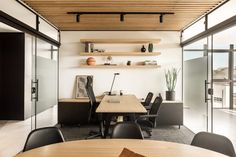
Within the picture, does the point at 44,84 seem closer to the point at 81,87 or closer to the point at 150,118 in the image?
the point at 81,87

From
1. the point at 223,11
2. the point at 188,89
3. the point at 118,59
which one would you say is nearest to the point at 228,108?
the point at 188,89

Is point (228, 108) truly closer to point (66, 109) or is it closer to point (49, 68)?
point (66, 109)

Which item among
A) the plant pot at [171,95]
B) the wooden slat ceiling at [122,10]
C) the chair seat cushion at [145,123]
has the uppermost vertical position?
the wooden slat ceiling at [122,10]

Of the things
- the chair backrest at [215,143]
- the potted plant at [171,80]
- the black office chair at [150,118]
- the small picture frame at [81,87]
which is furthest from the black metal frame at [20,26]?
the potted plant at [171,80]

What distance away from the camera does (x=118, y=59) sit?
6.52 meters

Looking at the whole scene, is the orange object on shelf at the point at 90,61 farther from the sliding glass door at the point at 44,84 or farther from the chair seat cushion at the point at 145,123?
the chair seat cushion at the point at 145,123

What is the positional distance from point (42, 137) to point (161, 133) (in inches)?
145

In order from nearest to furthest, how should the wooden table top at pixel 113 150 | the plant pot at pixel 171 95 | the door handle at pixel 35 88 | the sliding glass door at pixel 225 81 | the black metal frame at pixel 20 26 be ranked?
the wooden table top at pixel 113 150 → the black metal frame at pixel 20 26 → the door handle at pixel 35 88 → the plant pot at pixel 171 95 → the sliding glass door at pixel 225 81

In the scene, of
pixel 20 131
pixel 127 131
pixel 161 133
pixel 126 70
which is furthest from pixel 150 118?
pixel 20 131

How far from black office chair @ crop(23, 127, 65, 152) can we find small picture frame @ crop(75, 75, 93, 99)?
13.3 ft

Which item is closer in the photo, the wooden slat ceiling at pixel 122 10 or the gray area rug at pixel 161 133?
the wooden slat ceiling at pixel 122 10

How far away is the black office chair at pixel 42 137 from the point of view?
221 centimetres

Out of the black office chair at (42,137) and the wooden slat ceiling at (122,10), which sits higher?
the wooden slat ceiling at (122,10)

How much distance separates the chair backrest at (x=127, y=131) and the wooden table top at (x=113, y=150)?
30cm
